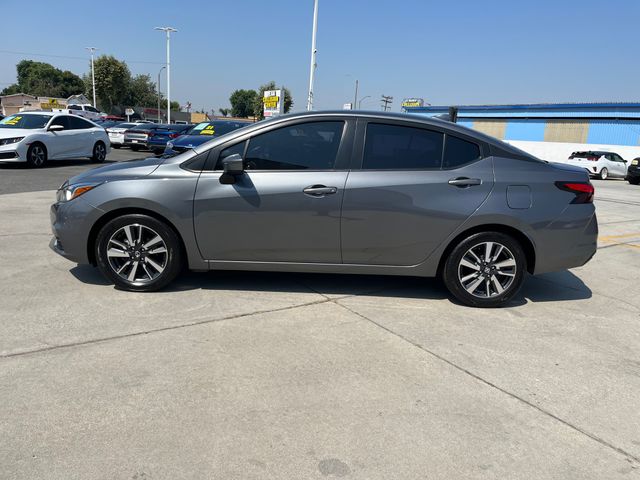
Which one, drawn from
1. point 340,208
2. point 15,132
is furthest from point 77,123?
point 340,208

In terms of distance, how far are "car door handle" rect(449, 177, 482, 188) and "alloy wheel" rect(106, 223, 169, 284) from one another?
8.65 ft

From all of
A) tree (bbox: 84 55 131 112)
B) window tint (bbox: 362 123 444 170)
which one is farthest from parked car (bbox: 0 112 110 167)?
tree (bbox: 84 55 131 112)

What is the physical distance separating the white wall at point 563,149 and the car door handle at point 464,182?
33.2 meters

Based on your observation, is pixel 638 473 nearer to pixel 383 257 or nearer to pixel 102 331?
pixel 383 257

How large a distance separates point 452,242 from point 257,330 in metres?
1.95

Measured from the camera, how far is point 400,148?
4.53 m

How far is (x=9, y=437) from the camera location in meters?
2.51

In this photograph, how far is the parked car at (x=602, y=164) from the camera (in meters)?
27.0

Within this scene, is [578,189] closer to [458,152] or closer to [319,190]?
[458,152]

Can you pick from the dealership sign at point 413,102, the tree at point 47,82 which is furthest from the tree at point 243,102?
the dealership sign at point 413,102

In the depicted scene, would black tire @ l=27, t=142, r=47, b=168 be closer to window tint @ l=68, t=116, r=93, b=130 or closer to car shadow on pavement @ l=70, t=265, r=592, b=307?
window tint @ l=68, t=116, r=93, b=130

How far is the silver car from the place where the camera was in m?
4.40

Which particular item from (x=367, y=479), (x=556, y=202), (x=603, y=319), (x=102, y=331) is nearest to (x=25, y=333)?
(x=102, y=331)

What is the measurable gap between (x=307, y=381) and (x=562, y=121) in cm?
4331
